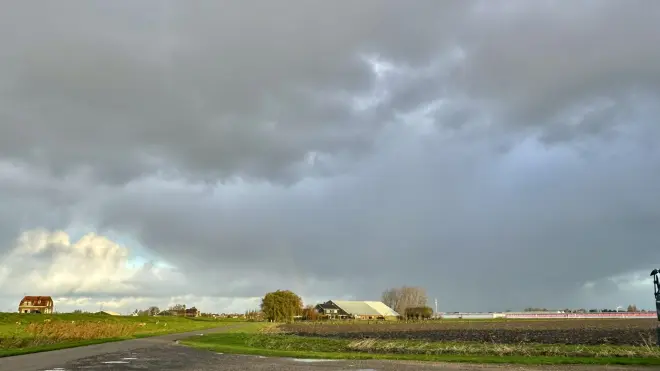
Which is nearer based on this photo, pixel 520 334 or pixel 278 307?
pixel 520 334

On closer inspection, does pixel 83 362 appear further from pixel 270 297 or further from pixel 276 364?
pixel 270 297

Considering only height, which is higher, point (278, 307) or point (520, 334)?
point (278, 307)

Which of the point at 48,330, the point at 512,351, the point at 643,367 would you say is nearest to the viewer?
the point at 643,367

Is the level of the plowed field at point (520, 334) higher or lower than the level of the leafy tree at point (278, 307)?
lower

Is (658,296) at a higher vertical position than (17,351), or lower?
higher

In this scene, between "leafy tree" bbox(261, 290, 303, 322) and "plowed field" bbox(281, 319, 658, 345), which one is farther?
"leafy tree" bbox(261, 290, 303, 322)

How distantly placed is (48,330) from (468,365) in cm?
4017

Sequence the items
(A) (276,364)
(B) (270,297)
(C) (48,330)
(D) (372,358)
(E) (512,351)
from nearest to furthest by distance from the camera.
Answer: (A) (276,364), (D) (372,358), (E) (512,351), (C) (48,330), (B) (270,297)

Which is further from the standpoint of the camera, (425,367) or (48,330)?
(48,330)

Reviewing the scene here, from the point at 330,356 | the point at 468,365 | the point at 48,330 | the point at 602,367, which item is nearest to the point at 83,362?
the point at 330,356

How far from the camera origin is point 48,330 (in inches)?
1991

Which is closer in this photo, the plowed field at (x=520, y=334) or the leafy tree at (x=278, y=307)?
the plowed field at (x=520, y=334)

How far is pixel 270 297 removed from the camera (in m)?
197

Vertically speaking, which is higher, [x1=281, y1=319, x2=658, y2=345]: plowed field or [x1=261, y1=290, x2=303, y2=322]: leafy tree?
[x1=261, y1=290, x2=303, y2=322]: leafy tree
